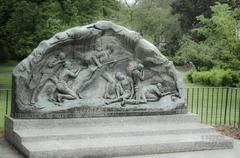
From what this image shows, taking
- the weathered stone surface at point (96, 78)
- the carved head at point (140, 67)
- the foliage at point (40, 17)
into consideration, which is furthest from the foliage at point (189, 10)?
the carved head at point (140, 67)

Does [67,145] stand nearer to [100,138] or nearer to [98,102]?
[100,138]

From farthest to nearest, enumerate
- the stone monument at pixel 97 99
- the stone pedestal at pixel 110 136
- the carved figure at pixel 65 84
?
1. the carved figure at pixel 65 84
2. the stone monument at pixel 97 99
3. the stone pedestal at pixel 110 136

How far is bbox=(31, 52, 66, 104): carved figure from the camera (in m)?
8.43

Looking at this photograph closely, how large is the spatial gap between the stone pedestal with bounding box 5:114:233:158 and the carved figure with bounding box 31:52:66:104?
22.2 inches

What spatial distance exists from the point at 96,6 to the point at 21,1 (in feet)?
10.6

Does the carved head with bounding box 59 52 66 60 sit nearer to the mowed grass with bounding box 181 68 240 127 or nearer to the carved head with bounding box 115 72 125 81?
the carved head with bounding box 115 72 125 81

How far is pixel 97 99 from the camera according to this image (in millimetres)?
8859

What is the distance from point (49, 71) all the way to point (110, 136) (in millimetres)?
1782

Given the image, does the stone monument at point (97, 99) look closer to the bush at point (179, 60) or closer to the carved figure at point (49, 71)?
the carved figure at point (49, 71)

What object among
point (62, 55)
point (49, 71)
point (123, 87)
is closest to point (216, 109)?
point (123, 87)

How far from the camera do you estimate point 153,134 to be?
8.58 metres

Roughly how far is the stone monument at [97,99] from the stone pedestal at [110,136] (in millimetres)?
17

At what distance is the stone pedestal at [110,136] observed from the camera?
297 inches

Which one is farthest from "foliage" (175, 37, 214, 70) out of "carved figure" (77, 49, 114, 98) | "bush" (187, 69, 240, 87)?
"carved figure" (77, 49, 114, 98)
